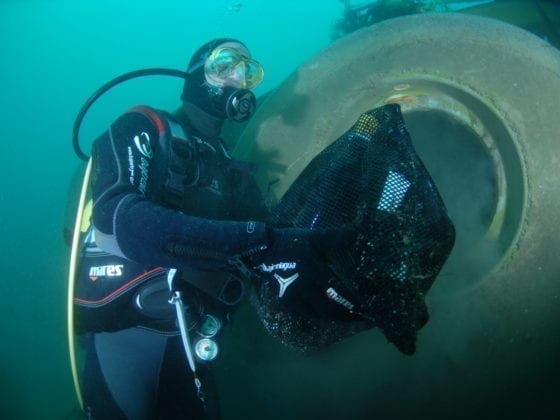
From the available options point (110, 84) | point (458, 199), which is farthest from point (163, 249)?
point (458, 199)

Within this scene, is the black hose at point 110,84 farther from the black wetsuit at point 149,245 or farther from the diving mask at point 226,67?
the black wetsuit at point 149,245

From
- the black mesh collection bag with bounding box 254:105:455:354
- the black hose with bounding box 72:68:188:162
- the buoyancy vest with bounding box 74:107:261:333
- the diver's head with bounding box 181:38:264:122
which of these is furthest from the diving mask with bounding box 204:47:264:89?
the black mesh collection bag with bounding box 254:105:455:354

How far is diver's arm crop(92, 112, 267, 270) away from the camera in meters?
1.70

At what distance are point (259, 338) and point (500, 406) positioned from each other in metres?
1.79

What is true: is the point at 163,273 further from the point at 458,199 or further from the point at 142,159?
the point at 458,199

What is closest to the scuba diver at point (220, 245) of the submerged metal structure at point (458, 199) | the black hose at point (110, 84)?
the black hose at point (110, 84)

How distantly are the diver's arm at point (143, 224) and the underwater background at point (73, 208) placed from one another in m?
1.49

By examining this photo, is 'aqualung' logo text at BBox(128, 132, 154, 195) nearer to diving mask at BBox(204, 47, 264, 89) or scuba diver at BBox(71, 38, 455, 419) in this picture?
scuba diver at BBox(71, 38, 455, 419)

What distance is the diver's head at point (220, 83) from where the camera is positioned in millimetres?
3086

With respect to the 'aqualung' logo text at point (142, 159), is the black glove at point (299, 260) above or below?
below

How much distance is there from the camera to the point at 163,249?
1748mm

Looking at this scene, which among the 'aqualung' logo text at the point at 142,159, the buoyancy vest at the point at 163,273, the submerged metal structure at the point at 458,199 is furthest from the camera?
the submerged metal structure at the point at 458,199

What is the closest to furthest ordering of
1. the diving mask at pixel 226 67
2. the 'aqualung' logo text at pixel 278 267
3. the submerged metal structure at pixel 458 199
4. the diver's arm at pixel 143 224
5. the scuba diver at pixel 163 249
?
the 'aqualung' logo text at pixel 278 267, the diver's arm at pixel 143 224, the scuba diver at pixel 163 249, the submerged metal structure at pixel 458 199, the diving mask at pixel 226 67

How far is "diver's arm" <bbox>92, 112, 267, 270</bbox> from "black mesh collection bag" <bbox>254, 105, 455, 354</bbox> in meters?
0.28
